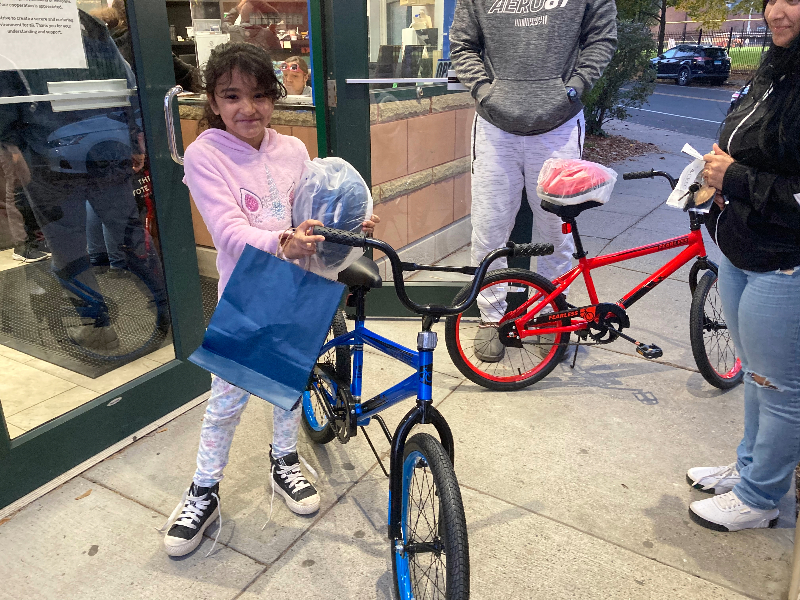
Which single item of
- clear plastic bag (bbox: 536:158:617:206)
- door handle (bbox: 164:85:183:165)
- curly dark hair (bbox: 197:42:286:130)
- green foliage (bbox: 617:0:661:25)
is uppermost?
green foliage (bbox: 617:0:661:25)

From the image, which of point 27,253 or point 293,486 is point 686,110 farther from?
point 27,253

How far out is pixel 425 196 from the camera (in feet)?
15.8

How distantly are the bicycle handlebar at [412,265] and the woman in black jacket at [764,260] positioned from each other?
816 mm

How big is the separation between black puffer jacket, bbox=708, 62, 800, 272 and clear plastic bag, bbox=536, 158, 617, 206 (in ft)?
2.78

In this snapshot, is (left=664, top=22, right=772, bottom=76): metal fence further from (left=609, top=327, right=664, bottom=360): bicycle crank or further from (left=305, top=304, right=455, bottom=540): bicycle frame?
(left=305, top=304, right=455, bottom=540): bicycle frame

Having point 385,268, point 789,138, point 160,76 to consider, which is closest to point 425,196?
point 385,268

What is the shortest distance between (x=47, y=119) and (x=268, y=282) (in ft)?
5.08

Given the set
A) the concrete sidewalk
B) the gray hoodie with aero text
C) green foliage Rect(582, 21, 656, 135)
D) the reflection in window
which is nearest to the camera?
the concrete sidewalk

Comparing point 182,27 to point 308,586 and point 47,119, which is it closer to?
point 47,119

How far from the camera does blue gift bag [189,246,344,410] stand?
1983 millimetres

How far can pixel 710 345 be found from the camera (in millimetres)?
3830

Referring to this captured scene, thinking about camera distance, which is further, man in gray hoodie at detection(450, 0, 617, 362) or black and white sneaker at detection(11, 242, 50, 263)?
man in gray hoodie at detection(450, 0, 617, 362)

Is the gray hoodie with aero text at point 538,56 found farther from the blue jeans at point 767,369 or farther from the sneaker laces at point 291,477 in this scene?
the sneaker laces at point 291,477

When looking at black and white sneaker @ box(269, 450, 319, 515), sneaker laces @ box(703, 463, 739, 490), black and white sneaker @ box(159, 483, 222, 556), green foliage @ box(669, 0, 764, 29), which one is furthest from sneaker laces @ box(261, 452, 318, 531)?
green foliage @ box(669, 0, 764, 29)
